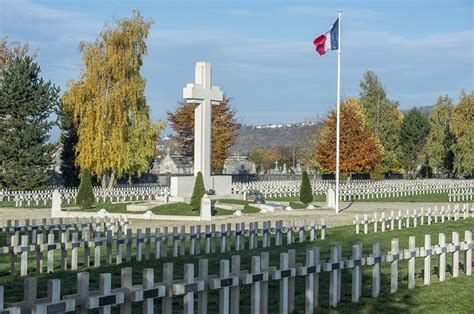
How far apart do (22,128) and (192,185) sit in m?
16.7

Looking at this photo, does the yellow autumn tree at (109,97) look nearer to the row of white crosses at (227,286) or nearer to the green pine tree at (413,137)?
the row of white crosses at (227,286)

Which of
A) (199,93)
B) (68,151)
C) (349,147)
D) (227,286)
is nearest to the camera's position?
(227,286)

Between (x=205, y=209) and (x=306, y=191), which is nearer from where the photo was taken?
(x=205, y=209)

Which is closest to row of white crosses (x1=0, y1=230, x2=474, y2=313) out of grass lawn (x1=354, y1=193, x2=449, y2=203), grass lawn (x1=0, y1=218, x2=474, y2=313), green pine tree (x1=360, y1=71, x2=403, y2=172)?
grass lawn (x1=0, y1=218, x2=474, y2=313)

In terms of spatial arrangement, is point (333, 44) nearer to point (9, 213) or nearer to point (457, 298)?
point (9, 213)

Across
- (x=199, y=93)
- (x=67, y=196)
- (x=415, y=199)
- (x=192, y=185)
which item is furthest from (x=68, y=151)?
(x=415, y=199)

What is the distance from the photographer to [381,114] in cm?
9150

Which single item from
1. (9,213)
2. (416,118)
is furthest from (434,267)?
(416,118)

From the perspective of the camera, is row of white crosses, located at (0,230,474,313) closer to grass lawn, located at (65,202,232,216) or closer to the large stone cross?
grass lawn, located at (65,202,232,216)

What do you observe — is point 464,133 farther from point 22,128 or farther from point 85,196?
point 85,196

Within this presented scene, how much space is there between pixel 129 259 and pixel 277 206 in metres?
23.9

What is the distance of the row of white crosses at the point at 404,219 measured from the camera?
2622 centimetres

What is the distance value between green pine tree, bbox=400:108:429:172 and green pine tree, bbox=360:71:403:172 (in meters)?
9.87

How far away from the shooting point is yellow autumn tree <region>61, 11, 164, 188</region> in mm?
53781
